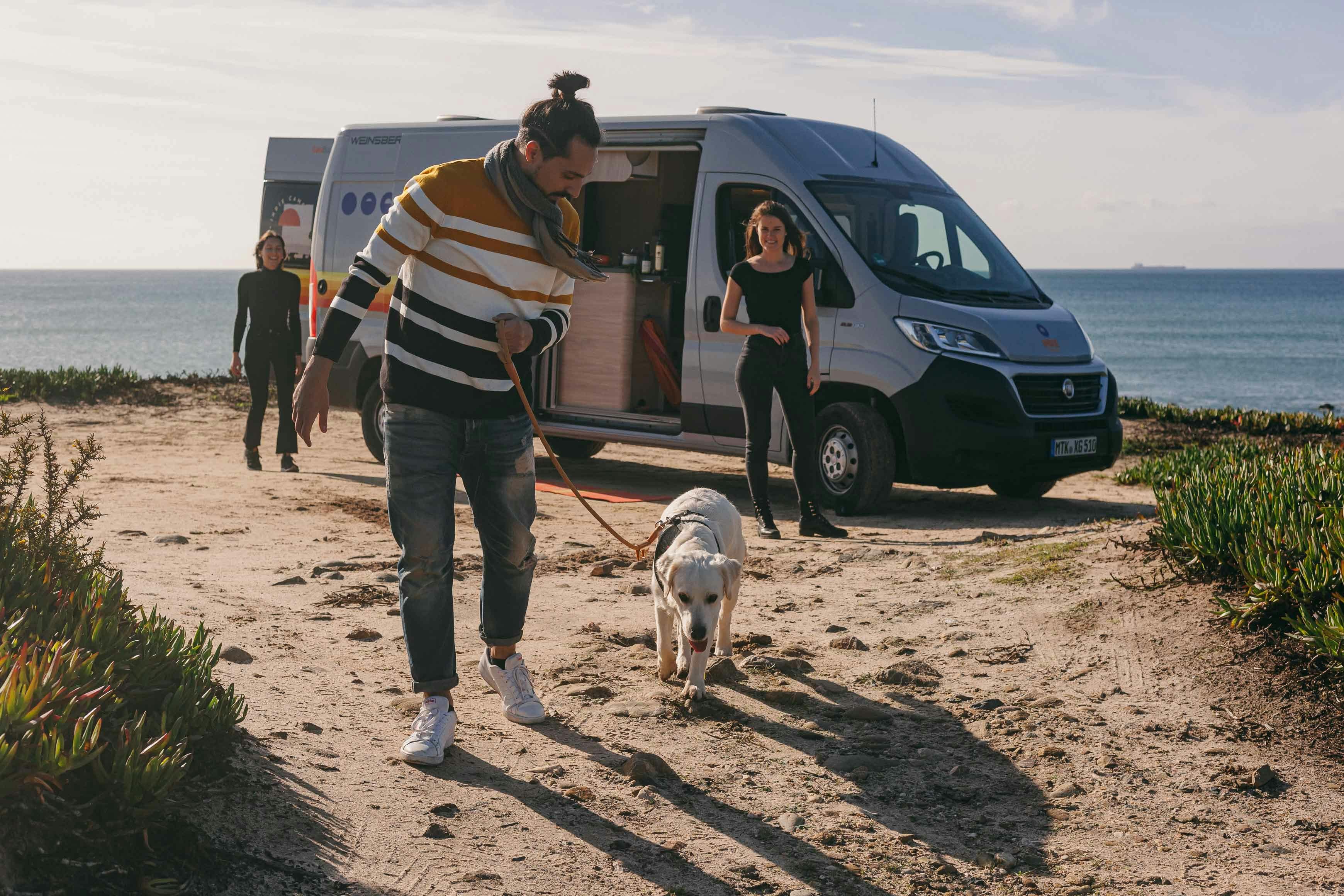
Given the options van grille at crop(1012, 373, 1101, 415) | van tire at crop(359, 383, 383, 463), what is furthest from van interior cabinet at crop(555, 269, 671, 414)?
van grille at crop(1012, 373, 1101, 415)

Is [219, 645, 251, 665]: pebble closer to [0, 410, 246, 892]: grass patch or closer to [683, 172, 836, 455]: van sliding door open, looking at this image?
[0, 410, 246, 892]: grass patch

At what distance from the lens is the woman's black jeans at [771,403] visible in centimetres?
828

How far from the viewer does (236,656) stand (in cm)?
517

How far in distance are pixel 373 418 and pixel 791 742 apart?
763 cm

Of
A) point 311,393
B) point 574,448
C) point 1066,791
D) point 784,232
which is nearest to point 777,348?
point 784,232

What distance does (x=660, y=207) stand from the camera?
11992 millimetres

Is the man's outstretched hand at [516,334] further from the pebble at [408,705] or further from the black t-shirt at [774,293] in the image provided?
the black t-shirt at [774,293]

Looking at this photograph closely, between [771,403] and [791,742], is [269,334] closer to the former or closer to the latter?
[771,403]

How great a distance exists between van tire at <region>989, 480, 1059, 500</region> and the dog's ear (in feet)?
18.5

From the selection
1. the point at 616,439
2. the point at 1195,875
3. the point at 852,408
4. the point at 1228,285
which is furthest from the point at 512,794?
the point at 1228,285

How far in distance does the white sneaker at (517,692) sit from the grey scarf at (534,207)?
1461 mm

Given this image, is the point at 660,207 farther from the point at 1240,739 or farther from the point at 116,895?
the point at 116,895

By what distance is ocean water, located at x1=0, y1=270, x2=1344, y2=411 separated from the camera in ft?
148

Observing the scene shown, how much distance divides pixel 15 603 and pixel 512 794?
1641 mm
